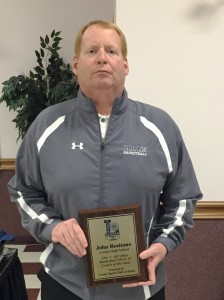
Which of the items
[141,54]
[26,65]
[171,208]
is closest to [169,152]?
[171,208]

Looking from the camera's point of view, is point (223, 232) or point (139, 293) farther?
point (223, 232)

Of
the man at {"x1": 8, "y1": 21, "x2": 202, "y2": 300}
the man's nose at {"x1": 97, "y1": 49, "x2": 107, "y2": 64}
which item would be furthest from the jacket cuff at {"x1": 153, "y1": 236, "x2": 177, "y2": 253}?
the man's nose at {"x1": 97, "y1": 49, "x2": 107, "y2": 64}

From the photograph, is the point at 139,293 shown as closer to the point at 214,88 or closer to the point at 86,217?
the point at 86,217

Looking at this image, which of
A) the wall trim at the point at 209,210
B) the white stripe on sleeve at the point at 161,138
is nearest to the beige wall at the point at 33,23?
the wall trim at the point at 209,210

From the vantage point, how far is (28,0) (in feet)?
12.1

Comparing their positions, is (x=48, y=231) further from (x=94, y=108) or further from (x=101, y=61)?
(x=101, y=61)

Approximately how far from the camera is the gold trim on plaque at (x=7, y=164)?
12.7 ft

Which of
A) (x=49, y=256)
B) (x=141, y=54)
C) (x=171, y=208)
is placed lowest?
(x=49, y=256)

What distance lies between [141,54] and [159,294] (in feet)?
4.21

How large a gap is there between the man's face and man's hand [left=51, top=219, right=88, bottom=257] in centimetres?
42

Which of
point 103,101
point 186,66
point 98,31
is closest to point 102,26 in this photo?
point 98,31

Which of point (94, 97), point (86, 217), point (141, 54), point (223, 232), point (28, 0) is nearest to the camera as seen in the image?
point (86, 217)

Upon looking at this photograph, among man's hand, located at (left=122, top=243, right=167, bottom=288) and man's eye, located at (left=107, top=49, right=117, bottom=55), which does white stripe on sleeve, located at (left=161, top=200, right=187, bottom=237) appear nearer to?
man's hand, located at (left=122, top=243, right=167, bottom=288)

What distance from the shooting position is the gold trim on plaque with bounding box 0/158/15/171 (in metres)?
3.86
